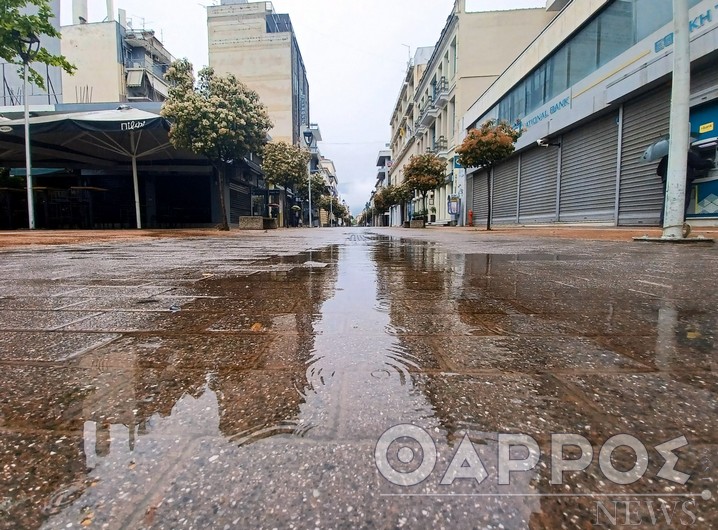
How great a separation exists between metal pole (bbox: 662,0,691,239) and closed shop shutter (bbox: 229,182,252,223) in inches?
987

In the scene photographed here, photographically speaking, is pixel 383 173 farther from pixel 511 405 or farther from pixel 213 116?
pixel 511 405

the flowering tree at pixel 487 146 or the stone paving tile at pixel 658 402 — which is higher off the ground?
the flowering tree at pixel 487 146

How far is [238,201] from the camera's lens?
2956cm

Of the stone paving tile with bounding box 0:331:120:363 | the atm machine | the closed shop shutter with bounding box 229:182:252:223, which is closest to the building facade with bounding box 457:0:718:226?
the atm machine

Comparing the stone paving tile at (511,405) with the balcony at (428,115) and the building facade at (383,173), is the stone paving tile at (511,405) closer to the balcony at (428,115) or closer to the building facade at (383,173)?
the balcony at (428,115)

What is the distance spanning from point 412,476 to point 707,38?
12428mm

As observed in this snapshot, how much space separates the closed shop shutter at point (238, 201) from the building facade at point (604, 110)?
18.3 meters

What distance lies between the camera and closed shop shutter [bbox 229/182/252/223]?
27.9 meters

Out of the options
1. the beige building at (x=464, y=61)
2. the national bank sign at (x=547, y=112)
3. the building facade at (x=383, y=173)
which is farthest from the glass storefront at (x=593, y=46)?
the building facade at (x=383, y=173)

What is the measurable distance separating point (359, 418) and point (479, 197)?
2640 cm

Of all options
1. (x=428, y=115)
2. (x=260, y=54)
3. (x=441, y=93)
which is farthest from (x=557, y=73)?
(x=260, y=54)

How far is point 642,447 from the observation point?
83 cm

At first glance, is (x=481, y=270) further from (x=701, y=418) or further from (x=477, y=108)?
(x=477, y=108)

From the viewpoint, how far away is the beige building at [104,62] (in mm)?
38844
